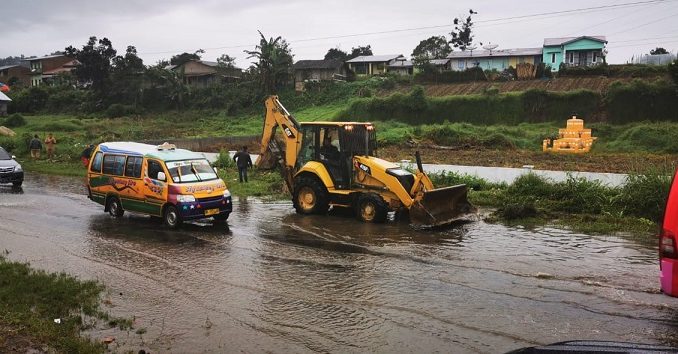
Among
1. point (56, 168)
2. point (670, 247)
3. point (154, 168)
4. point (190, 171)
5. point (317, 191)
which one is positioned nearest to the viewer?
point (670, 247)

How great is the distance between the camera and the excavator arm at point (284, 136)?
17031mm

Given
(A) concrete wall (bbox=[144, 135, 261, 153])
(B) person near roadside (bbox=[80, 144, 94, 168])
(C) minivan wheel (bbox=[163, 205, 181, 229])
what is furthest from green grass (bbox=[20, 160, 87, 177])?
(C) minivan wheel (bbox=[163, 205, 181, 229])

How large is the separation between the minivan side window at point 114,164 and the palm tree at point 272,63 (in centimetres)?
4609

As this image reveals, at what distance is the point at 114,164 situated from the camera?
15.6 m

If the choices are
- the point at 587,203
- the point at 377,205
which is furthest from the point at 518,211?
the point at 377,205

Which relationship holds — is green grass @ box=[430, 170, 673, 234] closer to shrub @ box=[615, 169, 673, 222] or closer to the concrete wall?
shrub @ box=[615, 169, 673, 222]

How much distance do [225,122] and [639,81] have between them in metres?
35.7

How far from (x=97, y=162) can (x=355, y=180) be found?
7.34 m

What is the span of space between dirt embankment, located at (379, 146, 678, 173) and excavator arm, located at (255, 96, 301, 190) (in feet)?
33.4

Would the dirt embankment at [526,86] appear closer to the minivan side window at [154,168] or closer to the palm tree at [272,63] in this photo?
the palm tree at [272,63]

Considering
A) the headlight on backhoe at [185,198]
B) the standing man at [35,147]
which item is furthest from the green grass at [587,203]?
the standing man at [35,147]

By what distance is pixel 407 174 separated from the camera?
14.9m

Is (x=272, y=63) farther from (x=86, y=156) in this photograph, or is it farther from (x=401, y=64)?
(x=86, y=156)

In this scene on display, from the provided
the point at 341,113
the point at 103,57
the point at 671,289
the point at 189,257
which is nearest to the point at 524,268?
the point at 671,289
